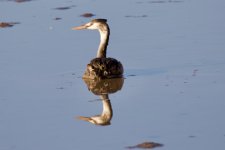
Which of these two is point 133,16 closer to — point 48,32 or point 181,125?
point 48,32

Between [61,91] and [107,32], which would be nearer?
[61,91]

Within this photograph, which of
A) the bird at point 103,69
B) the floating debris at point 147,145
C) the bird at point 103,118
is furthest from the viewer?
the bird at point 103,69

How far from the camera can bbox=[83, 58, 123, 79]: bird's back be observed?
14.6m

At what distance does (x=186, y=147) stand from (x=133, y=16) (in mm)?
7943

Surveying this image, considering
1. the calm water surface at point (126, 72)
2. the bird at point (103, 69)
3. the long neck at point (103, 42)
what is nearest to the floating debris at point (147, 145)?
the calm water surface at point (126, 72)

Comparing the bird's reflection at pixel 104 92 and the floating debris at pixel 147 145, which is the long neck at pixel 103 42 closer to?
the bird's reflection at pixel 104 92

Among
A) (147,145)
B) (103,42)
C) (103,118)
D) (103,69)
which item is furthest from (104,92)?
(147,145)

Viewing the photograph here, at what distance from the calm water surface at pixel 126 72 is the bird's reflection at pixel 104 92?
11 cm

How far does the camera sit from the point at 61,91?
13.9 m

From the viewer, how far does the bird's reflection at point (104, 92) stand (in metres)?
12.3

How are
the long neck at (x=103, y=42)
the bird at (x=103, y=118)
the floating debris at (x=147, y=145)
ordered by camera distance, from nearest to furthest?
the floating debris at (x=147, y=145)
the bird at (x=103, y=118)
the long neck at (x=103, y=42)

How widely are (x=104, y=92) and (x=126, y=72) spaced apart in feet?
3.42

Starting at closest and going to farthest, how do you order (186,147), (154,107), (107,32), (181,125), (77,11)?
(186,147)
(181,125)
(154,107)
(107,32)
(77,11)

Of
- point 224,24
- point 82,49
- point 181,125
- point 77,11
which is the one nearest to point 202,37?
point 224,24
